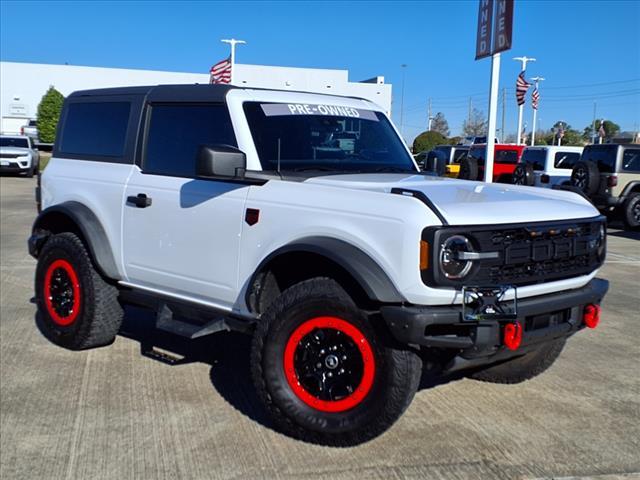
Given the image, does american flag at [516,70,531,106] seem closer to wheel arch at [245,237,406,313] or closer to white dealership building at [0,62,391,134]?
white dealership building at [0,62,391,134]

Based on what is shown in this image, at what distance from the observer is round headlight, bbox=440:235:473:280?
3.53m

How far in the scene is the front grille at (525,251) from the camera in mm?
3523

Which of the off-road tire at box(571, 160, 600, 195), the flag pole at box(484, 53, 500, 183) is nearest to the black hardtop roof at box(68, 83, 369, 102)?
the flag pole at box(484, 53, 500, 183)

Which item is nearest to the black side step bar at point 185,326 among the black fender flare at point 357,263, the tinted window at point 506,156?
the black fender flare at point 357,263

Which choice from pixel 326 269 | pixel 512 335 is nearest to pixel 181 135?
pixel 326 269

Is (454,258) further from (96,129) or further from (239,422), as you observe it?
(96,129)

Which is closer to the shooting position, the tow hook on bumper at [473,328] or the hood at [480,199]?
the tow hook on bumper at [473,328]

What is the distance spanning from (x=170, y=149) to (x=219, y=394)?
67.4 inches

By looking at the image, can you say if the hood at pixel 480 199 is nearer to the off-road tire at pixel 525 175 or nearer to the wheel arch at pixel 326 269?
the wheel arch at pixel 326 269

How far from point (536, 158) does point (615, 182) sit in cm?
464

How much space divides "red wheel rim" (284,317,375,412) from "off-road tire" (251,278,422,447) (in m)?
0.02

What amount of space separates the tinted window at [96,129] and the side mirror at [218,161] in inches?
56.3

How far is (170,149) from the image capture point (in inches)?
197

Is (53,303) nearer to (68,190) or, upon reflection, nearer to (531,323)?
(68,190)
